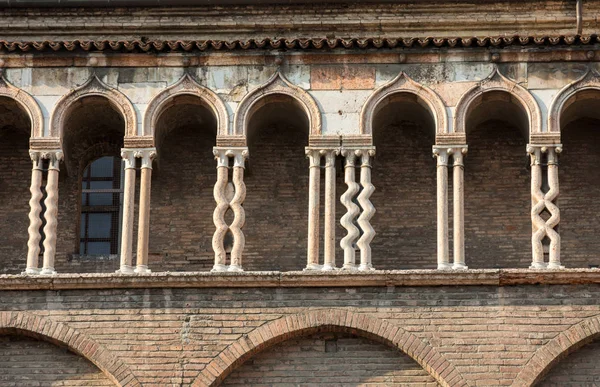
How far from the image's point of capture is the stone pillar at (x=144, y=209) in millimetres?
19812

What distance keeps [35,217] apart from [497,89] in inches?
221

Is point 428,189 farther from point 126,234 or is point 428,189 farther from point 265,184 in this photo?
point 126,234

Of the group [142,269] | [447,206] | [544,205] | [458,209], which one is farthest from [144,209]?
[544,205]

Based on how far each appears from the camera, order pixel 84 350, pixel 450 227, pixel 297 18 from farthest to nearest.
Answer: pixel 297 18, pixel 450 227, pixel 84 350

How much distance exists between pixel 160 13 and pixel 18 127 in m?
2.74

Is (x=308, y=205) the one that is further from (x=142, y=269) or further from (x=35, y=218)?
(x=35, y=218)

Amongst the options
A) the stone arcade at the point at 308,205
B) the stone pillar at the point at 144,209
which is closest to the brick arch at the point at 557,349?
the stone arcade at the point at 308,205

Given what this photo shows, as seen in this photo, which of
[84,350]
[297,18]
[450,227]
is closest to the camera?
[84,350]

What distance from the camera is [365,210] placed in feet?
65.2

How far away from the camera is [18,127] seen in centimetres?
2134

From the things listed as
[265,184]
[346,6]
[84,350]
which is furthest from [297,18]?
[84,350]

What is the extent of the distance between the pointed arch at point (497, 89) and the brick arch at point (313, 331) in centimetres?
259

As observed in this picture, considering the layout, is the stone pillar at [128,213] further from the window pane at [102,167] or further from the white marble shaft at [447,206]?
the white marble shaft at [447,206]

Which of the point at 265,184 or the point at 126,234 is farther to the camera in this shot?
the point at 265,184
